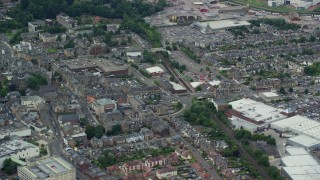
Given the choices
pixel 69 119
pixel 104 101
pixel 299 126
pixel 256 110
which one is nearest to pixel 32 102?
pixel 69 119

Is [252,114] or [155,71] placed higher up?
[252,114]

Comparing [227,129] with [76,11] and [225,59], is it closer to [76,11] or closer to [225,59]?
[225,59]

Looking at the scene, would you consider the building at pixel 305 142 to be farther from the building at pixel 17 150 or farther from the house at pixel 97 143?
the building at pixel 17 150

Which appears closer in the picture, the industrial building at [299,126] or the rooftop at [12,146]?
the rooftop at [12,146]

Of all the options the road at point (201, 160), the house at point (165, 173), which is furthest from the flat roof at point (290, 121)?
the house at point (165, 173)

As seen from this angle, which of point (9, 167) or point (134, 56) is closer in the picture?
point (9, 167)

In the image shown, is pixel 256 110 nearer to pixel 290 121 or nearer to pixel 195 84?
pixel 290 121

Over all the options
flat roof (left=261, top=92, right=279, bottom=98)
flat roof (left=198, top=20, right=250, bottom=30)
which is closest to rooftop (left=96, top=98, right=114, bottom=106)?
flat roof (left=261, top=92, right=279, bottom=98)
